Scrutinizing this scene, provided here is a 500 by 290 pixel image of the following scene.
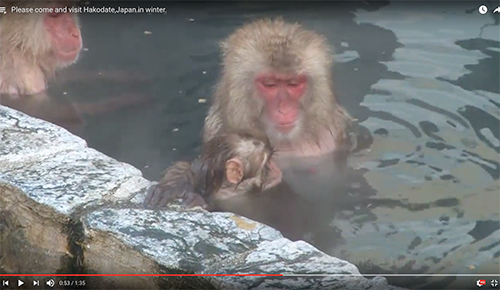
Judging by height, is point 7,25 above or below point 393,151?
above

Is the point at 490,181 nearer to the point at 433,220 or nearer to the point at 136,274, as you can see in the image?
the point at 433,220

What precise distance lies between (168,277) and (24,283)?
0.55 metres

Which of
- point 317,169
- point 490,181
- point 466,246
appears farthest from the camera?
point 317,169

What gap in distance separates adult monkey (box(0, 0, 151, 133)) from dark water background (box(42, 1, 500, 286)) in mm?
77

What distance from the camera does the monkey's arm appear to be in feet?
11.2

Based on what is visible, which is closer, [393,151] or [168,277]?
[168,277]

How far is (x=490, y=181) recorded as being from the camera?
13.1ft

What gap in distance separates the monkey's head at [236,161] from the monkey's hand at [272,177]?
0.11 ft

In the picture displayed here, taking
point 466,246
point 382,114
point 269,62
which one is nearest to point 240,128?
point 269,62

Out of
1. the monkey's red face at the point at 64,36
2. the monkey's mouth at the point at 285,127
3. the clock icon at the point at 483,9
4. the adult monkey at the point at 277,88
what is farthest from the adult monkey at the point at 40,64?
the clock icon at the point at 483,9

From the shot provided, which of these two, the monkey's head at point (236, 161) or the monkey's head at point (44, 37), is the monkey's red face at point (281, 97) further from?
the monkey's head at point (44, 37)

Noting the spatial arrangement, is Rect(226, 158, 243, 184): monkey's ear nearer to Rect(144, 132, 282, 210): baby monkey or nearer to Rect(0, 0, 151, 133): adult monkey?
Rect(144, 132, 282, 210): baby monkey

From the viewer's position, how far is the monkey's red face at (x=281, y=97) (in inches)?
165

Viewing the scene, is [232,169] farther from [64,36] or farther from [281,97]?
[64,36]
